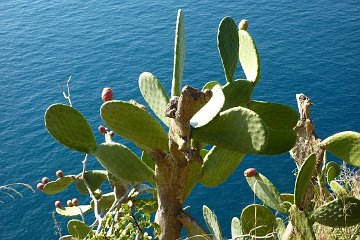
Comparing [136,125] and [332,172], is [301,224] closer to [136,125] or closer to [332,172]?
[136,125]

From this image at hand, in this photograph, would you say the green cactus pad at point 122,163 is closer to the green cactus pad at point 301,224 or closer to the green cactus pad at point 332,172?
the green cactus pad at point 301,224

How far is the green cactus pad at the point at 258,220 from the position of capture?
14.3ft

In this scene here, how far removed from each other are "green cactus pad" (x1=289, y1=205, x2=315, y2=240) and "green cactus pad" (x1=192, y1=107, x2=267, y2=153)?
4.57 feet

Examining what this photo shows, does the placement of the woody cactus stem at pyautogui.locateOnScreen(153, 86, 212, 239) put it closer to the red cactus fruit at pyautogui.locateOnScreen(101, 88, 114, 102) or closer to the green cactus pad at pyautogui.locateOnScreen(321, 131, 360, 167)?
the red cactus fruit at pyautogui.locateOnScreen(101, 88, 114, 102)

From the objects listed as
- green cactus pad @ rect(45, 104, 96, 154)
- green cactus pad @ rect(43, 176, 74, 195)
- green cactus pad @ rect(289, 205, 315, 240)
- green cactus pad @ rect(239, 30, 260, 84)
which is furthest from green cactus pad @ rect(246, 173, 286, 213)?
green cactus pad @ rect(45, 104, 96, 154)

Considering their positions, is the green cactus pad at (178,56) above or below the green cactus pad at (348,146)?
above

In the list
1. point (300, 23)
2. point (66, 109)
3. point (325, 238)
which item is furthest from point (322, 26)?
point (66, 109)

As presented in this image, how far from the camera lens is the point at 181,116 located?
2.59 meters

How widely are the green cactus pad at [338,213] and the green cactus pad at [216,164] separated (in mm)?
892

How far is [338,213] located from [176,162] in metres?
1.52

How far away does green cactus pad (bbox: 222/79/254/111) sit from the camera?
3322 millimetres

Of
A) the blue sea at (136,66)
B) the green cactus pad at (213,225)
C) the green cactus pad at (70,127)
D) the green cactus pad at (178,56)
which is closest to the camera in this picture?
the green cactus pad at (178,56)

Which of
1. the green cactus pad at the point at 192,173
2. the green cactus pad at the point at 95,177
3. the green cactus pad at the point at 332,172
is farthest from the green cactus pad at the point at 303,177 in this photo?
the green cactus pad at the point at 332,172

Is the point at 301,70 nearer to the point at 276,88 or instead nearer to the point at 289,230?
the point at 276,88
